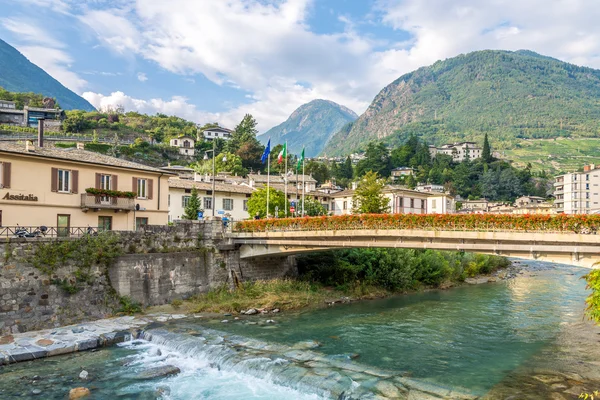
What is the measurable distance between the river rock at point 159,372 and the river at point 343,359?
257 millimetres

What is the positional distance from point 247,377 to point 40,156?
845 inches

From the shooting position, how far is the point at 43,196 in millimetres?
30141

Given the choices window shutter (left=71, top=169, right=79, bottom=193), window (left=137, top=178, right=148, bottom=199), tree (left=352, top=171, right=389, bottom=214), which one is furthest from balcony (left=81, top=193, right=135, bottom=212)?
tree (left=352, top=171, right=389, bottom=214)

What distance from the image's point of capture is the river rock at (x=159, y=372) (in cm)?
1842

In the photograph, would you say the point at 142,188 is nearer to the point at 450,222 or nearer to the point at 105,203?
the point at 105,203

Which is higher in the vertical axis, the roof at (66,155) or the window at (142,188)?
the roof at (66,155)

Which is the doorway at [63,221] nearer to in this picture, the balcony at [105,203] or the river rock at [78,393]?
the balcony at [105,203]

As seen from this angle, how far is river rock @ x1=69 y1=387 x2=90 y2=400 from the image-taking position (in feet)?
53.3

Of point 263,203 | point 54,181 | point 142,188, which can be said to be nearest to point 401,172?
point 263,203

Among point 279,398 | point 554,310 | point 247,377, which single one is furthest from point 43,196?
point 554,310

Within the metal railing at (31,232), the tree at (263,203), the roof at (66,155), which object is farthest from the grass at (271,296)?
the tree at (263,203)

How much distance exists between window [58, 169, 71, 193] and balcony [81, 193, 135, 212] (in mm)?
1153

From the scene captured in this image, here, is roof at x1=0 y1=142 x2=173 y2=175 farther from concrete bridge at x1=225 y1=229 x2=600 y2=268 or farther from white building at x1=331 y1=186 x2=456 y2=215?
white building at x1=331 y1=186 x2=456 y2=215

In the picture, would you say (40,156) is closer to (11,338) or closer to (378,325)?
(11,338)
